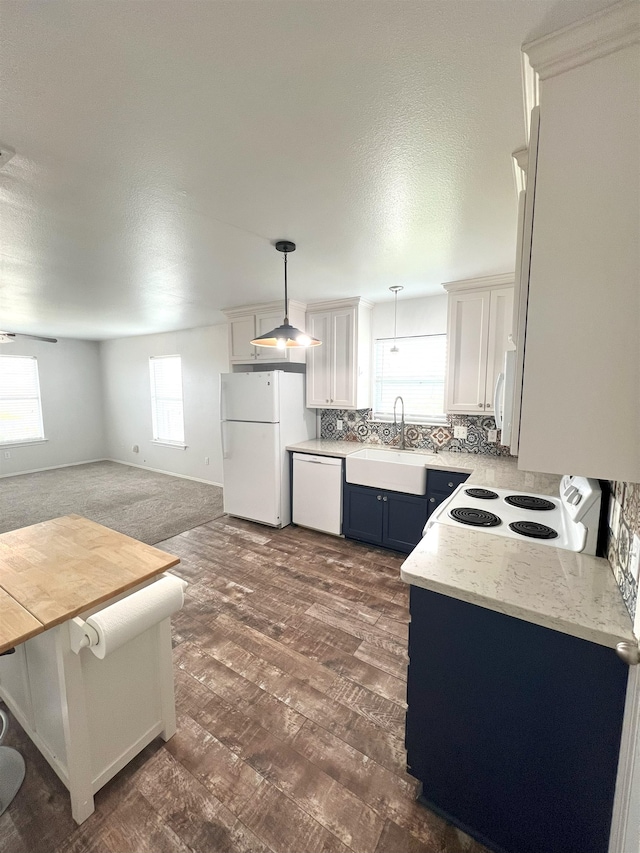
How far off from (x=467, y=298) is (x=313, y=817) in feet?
11.2

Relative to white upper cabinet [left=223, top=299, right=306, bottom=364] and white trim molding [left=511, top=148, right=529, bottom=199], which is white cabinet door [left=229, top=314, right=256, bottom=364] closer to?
white upper cabinet [left=223, top=299, right=306, bottom=364]

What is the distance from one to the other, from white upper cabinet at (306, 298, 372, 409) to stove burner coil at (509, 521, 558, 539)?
2.21 metres

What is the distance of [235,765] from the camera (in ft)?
4.84

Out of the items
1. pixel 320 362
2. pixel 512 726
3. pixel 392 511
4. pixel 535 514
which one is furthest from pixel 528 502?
pixel 320 362

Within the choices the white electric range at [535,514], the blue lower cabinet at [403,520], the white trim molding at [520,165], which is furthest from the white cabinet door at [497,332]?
the white trim molding at [520,165]

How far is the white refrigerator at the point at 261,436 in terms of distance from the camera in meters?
3.74

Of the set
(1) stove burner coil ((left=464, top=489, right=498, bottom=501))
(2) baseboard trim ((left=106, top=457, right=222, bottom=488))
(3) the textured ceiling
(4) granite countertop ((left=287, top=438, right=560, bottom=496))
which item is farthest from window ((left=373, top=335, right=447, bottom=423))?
(2) baseboard trim ((left=106, top=457, right=222, bottom=488))

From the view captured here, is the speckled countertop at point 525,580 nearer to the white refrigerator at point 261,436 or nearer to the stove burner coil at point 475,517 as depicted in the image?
the stove burner coil at point 475,517

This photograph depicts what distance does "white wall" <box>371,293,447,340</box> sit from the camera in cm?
360

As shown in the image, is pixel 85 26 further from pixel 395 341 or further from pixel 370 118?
pixel 395 341

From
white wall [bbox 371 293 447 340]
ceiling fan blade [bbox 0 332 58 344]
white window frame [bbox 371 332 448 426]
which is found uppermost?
ceiling fan blade [bbox 0 332 58 344]

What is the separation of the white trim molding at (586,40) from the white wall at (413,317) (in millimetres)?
2645

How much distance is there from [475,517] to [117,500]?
486cm

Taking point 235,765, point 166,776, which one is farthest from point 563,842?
point 166,776
